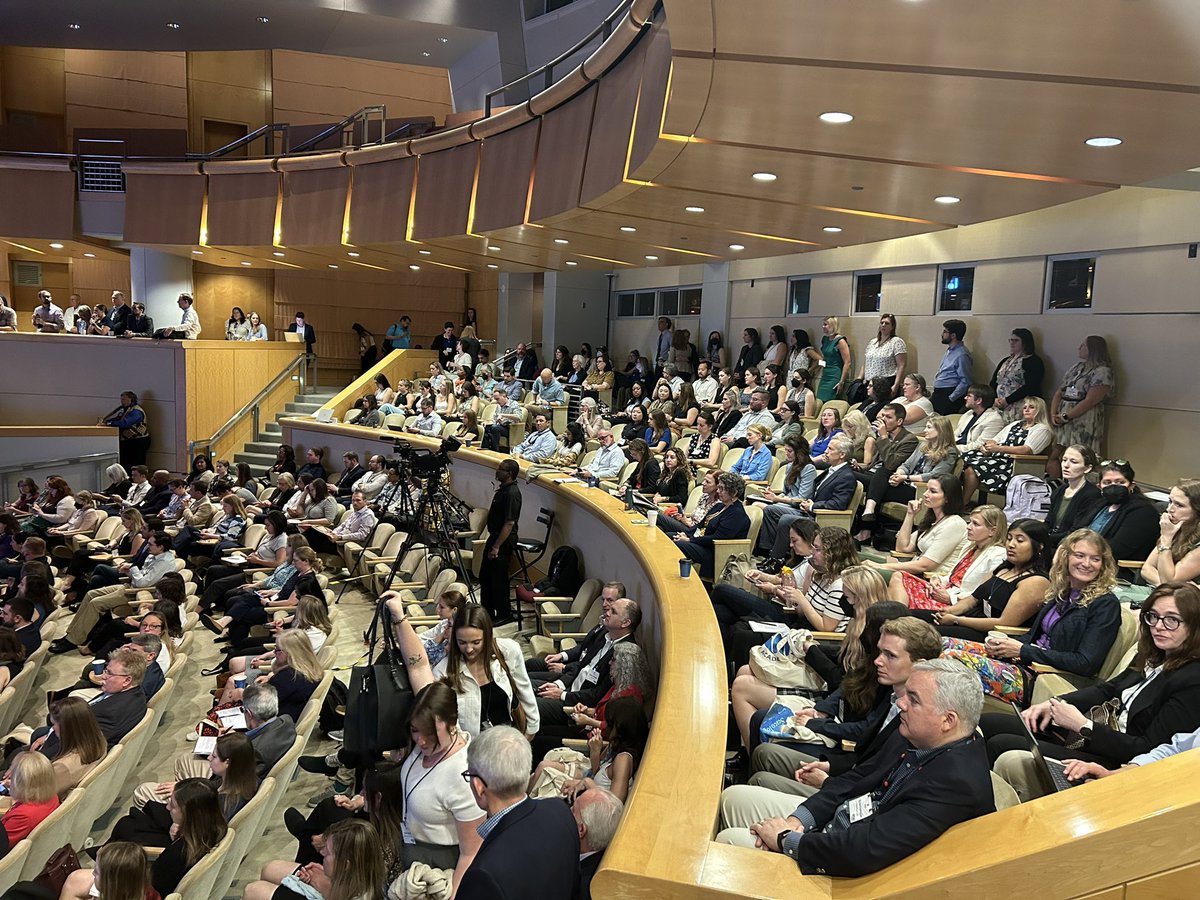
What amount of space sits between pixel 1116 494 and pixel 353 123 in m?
11.3

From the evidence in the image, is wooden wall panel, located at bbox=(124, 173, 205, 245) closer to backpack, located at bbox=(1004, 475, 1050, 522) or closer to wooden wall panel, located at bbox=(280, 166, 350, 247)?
wooden wall panel, located at bbox=(280, 166, 350, 247)

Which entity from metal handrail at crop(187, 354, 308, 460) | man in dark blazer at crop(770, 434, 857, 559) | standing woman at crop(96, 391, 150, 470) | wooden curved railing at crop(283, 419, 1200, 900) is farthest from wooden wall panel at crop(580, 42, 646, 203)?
standing woman at crop(96, 391, 150, 470)

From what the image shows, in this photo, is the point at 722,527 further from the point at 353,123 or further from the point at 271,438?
the point at 271,438

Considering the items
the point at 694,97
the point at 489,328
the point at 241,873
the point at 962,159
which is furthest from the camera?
the point at 489,328

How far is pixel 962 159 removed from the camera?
4.64 m

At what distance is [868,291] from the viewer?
10.8 m

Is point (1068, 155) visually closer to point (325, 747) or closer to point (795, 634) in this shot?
point (795, 634)

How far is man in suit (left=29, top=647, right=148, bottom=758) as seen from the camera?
4.82 meters

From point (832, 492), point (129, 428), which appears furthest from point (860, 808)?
point (129, 428)

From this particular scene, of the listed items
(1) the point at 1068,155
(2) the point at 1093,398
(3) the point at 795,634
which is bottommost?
(3) the point at 795,634

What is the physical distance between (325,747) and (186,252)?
1273 cm

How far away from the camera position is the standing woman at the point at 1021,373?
7.63 m

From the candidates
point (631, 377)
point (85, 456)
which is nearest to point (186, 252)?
point (85, 456)

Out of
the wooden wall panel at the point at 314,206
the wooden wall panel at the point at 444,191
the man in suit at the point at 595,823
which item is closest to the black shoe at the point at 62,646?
the wooden wall panel at the point at 444,191
